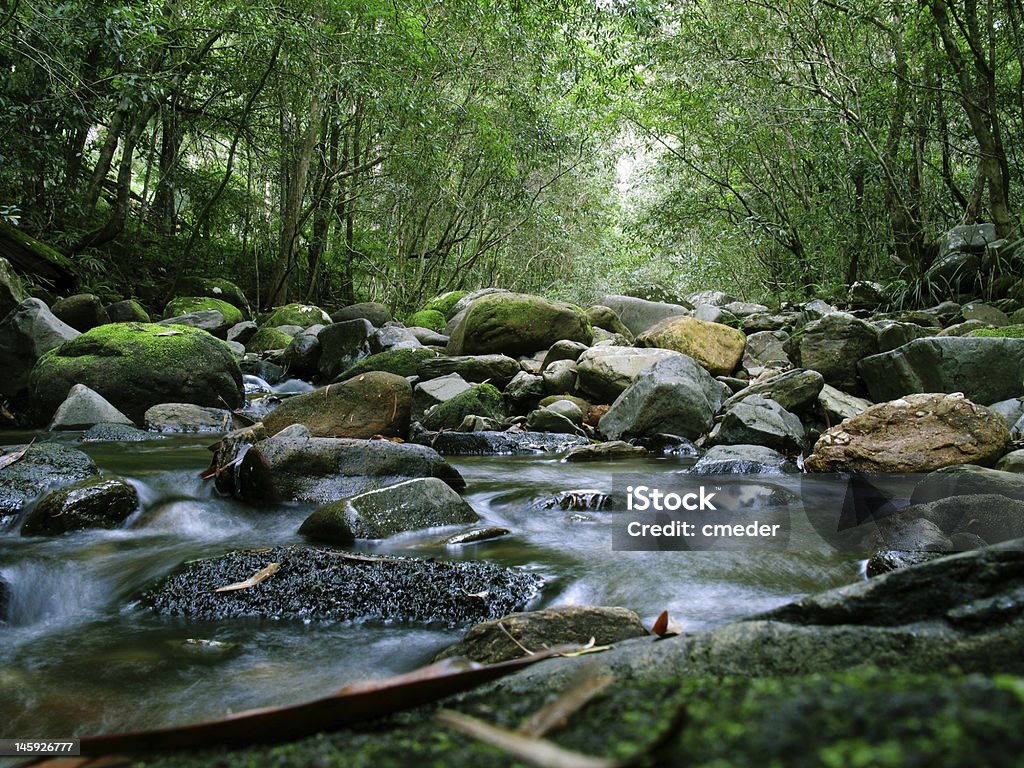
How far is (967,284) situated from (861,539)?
9493mm

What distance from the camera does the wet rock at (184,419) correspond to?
804 centimetres

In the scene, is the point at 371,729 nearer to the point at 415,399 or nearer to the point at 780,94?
the point at 415,399

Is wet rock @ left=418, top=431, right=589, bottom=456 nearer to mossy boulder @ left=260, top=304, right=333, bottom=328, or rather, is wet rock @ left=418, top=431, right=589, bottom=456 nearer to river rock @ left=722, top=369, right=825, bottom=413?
river rock @ left=722, top=369, right=825, bottom=413

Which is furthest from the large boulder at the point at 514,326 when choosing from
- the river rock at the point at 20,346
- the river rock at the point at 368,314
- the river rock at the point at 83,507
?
the river rock at the point at 83,507

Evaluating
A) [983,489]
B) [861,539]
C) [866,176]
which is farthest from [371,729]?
[866,176]

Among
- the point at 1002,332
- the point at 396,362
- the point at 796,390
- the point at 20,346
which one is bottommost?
the point at 796,390

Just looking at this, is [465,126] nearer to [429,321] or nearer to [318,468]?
[429,321]

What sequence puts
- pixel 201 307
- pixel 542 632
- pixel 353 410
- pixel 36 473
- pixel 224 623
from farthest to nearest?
pixel 201 307
pixel 353 410
pixel 36 473
pixel 224 623
pixel 542 632

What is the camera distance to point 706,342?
10.0m

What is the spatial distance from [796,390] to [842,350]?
1424 mm

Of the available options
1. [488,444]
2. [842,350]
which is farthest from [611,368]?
[842,350]

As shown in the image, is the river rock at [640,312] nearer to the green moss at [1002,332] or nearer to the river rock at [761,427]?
the green moss at [1002,332]

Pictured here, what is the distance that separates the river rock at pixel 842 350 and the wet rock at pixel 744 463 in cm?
270

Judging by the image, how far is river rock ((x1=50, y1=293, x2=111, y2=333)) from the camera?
35.7 ft
